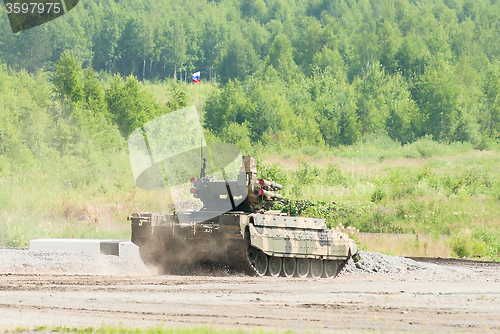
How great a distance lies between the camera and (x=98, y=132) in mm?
46969

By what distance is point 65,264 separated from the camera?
17281 mm

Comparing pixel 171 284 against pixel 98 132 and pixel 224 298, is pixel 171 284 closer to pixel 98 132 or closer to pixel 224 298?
pixel 224 298

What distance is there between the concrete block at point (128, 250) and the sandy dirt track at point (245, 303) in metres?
3.03

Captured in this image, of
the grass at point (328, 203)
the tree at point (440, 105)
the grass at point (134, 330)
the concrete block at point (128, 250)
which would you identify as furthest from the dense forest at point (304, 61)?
the grass at point (134, 330)

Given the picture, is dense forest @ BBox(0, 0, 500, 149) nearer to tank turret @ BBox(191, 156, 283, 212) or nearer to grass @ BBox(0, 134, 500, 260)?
grass @ BBox(0, 134, 500, 260)

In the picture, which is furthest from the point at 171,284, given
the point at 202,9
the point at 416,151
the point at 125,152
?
the point at 202,9

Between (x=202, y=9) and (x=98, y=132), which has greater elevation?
(x=202, y=9)

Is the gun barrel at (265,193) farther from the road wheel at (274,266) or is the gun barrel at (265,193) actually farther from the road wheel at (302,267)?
the road wheel at (302,267)

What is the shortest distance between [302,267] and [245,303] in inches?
290

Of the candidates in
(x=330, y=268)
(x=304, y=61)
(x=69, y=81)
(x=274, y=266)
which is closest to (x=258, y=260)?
(x=274, y=266)

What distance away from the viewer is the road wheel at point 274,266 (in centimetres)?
1784

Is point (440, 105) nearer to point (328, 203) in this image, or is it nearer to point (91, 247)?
point (328, 203)

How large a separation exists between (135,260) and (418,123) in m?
55.3

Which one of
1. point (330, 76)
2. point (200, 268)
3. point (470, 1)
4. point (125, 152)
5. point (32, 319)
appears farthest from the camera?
point (470, 1)
